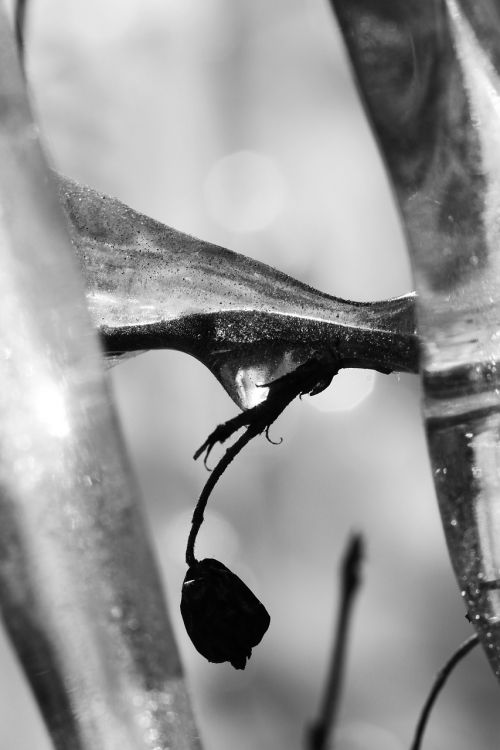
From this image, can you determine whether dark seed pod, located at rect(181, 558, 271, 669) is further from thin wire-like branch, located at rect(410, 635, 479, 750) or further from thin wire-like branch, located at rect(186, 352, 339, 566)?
thin wire-like branch, located at rect(410, 635, 479, 750)

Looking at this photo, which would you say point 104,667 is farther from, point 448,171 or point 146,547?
point 448,171

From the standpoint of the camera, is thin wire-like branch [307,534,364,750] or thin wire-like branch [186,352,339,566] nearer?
thin wire-like branch [186,352,339,566]

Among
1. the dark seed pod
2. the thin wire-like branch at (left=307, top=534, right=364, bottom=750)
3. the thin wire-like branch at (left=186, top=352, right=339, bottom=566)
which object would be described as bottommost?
the thin wire-like branch at (left=307, top=534, right=364, bottom=750)

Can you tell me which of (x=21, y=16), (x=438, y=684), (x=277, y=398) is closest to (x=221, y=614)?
(x=277, y=398)

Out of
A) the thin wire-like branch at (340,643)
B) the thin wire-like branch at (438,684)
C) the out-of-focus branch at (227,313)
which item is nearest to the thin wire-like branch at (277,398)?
the out-of-focus branch at (227,313)

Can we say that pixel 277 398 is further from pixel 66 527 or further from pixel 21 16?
pixel 21 16

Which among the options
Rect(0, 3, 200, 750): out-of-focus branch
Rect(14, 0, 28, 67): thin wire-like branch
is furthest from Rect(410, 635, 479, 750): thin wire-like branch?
Rect(14, 0, 28, 67): thin wire-like branch

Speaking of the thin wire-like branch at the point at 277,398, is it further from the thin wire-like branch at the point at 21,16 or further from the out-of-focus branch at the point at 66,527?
the thin wire-like branch at the point at 21,16

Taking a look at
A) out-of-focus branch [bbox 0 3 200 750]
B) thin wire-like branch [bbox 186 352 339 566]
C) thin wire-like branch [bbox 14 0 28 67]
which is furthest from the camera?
thin wire-like branch [bbox 14 0 28 67]
